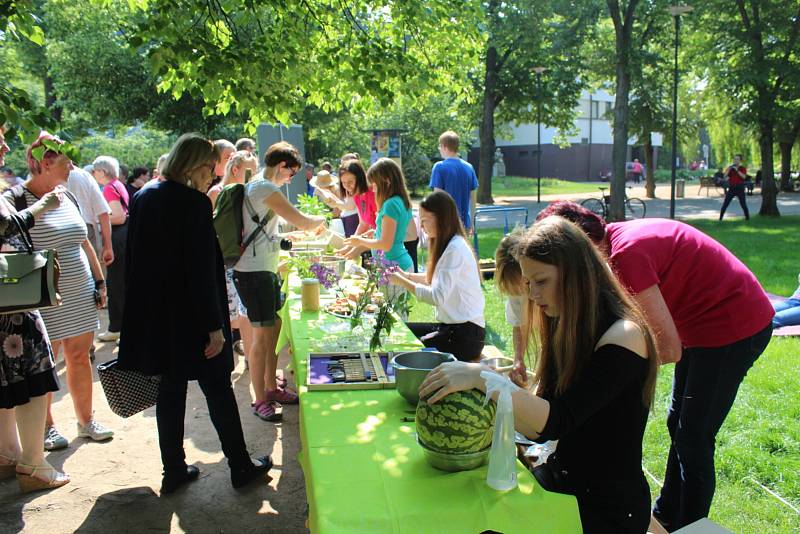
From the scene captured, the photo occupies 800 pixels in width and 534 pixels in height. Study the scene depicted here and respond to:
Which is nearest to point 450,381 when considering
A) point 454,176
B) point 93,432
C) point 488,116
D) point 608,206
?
point 93,432

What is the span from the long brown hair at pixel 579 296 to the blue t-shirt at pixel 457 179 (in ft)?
17.4

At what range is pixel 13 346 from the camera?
2.99m

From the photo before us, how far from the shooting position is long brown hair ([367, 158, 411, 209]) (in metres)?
4.52

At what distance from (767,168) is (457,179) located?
11.5 metres

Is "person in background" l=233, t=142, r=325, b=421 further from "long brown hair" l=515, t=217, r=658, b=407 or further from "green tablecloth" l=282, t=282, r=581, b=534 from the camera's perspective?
"long brown hair" l=515, t=217, r=658, b=407

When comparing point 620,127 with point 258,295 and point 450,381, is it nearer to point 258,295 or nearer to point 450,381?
point 258,295

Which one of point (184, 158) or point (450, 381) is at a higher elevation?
point (184, 158)

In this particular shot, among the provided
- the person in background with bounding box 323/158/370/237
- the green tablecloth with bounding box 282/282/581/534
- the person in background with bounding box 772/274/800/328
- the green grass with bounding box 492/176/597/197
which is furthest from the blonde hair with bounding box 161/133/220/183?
the green grass with bounding box 492/176/597/197

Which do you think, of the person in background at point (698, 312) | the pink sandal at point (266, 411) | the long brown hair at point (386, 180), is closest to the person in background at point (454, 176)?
the long brown hair at point (386, 180)

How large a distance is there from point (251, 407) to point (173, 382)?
1416 mm

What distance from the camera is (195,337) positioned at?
2924 mm

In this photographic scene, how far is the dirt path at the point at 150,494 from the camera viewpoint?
9.61ft

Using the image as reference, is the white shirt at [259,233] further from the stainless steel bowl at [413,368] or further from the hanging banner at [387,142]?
the hanging banner at [387,142]

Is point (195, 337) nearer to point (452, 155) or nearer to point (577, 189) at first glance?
point (452, 155)
